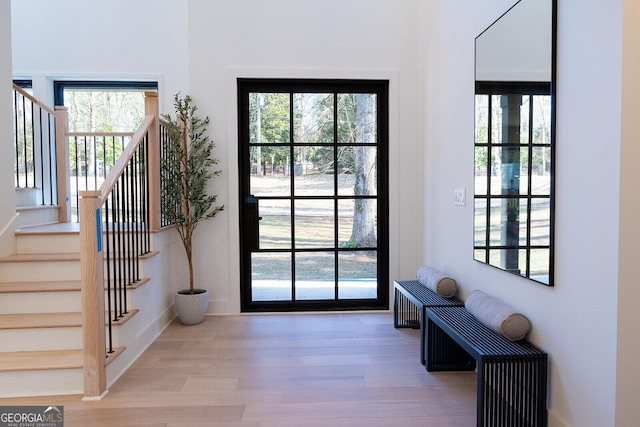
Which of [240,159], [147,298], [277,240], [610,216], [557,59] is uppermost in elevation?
[557,59]

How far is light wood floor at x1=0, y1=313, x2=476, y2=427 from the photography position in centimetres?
227

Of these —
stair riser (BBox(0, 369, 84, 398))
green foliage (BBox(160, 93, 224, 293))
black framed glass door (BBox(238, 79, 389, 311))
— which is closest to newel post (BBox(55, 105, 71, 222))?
green foliage (BBox(160, 93, 224, 293))

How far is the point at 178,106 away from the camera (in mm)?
3934

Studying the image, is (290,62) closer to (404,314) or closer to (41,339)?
(404,314)

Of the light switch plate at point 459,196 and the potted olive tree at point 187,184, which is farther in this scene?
the potted olive tree at point 187,184

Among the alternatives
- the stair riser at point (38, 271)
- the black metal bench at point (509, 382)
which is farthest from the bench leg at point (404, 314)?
the stair riser at point (38, 271)

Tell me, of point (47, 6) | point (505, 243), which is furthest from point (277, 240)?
point (47, 6)

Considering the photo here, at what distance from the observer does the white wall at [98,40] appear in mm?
4441

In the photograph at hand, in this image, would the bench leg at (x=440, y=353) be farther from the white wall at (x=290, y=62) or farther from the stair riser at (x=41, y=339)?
the stair riser at (x=41, y=339)

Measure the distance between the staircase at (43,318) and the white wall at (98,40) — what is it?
6.34 ft

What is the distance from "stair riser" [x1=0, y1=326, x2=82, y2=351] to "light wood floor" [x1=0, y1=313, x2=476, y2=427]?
35cm

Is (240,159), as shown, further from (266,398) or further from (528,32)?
(528,32)

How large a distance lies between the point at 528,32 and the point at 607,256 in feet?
4.15

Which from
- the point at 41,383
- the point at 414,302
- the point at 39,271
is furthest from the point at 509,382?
the point at 39,271
